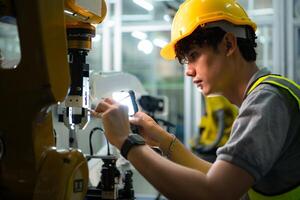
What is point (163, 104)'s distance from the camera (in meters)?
4.65

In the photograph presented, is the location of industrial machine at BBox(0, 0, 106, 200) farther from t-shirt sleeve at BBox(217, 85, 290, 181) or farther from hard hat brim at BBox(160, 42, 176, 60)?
hard hat brim at BBox(160, 42, 176, 60)

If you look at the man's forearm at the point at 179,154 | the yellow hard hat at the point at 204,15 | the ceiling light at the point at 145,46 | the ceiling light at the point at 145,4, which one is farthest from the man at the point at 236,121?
the ceiling light at the point at 145,46

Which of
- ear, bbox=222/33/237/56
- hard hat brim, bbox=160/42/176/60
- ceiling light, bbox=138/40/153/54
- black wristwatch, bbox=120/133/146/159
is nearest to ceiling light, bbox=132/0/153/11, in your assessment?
ceiling light, bbox=138/40/153/54

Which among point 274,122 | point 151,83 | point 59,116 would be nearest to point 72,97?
point 59,116

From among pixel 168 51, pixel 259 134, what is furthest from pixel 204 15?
pixel 259 134

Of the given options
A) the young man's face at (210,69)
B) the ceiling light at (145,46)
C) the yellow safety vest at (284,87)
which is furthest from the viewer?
the ceiling light at (145,46)

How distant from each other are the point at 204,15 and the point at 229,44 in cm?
15

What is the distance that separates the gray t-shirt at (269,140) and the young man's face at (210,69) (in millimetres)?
189

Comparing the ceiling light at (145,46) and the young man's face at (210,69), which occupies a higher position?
the ceiling light at (145,46)

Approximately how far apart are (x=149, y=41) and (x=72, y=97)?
504 centimetres

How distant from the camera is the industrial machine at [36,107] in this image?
1.11 meters

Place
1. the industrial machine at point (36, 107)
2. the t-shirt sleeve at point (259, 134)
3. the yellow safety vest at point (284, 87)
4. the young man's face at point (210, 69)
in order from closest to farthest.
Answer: the industrial machine at point (36, 107)
the t-shirt sleeve at point (259, 134)
the yellow safety vest at point (284, 87)
the young man's face at point (210, 69)

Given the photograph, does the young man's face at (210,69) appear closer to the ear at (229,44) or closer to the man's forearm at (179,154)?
the ear at (229,44)

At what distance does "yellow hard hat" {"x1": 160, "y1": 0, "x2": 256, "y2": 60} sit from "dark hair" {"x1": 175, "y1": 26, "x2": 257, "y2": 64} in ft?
0.07
